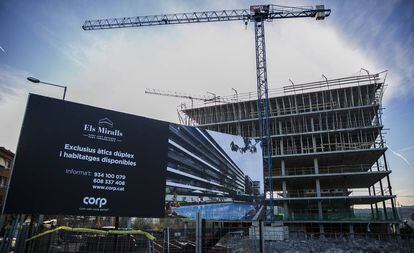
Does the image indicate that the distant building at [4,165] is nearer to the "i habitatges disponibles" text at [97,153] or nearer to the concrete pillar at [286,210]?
the "i habitatges disponibles" text at [97,153]

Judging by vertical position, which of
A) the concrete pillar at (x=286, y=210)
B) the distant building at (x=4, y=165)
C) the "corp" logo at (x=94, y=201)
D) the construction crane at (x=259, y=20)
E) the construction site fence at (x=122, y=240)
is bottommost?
the construction site fence at (x=122, y=240)

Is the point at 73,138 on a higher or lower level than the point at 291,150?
lower

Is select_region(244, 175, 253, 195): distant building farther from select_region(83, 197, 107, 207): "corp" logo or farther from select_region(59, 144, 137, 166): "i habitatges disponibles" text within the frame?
select_region(83, 197, 107, 207): "corp" logo

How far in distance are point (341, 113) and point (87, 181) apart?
41.7m

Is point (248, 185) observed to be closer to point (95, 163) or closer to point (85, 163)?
point (95, 163)

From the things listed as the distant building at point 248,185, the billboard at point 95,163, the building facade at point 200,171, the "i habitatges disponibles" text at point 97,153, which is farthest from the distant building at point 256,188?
the "i habitatges disponibles" text at point 97,153

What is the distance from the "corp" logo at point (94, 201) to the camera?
11266 millimetres

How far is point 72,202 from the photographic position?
36.2 ft

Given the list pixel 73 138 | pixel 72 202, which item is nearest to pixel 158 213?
pixel 72 202

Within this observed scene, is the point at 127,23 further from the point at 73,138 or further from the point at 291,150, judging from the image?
the point at 73,138

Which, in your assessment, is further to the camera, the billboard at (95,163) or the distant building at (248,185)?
the distant building at (248,185)

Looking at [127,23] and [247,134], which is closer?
[247,134]

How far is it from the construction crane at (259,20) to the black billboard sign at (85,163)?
2964cm

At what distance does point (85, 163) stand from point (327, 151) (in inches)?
1487
